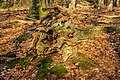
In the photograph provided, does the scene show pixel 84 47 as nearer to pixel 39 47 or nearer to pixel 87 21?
pixel 39 47

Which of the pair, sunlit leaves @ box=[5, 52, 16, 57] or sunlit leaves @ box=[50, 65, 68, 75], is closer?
sunlit leaves @ box=[50, 65, 68, 75]

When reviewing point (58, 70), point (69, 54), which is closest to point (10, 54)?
point (69, 54)

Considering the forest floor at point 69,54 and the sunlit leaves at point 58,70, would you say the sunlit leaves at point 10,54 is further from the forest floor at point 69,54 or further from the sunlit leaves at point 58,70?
the sunlit leaves at point 58,70

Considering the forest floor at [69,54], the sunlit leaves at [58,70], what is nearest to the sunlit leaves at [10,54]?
the forest floor at [69,54]

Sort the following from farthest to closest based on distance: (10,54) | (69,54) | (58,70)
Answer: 1. (10,54)
2. (69,54)
3. (58,70)

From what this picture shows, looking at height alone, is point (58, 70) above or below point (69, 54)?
below

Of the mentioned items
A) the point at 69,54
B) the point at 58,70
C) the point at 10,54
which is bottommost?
the point at 58,70

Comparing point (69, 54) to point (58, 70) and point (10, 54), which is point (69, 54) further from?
point (10, 54)

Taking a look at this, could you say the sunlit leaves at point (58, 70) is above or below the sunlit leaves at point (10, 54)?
below

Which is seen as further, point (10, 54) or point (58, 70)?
point (10, 54)

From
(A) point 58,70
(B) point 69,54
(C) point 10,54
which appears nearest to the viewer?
(A) point 58,70

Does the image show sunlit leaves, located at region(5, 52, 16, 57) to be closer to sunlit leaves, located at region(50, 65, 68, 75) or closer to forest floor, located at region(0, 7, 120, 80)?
forest floor, located at region(0, 7, 120, 80)

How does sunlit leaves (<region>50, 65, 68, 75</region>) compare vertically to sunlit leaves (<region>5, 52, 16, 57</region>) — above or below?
below

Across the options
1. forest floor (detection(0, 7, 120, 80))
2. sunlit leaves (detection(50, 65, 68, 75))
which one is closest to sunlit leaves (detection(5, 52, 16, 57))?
forest floor (detection(0, 7, 120, 80))
